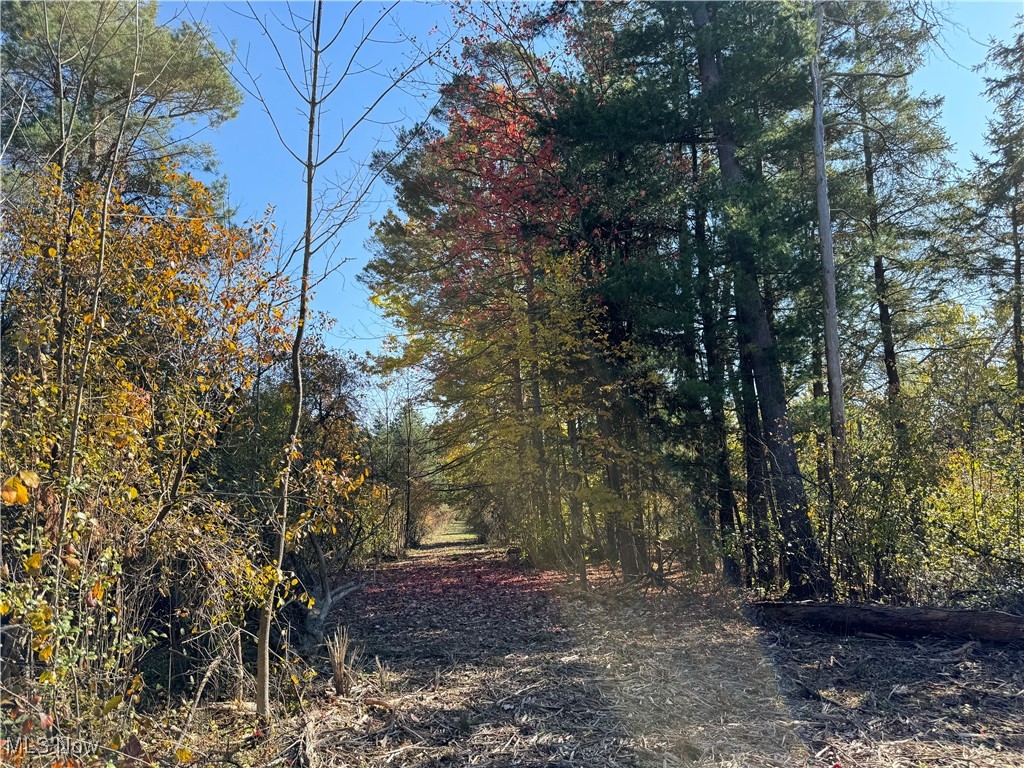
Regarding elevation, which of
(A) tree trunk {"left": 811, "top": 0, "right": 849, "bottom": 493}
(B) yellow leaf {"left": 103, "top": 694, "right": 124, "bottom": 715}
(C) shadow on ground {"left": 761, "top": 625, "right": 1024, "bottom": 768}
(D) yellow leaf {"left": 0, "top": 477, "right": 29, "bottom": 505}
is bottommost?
(C) shadow on ground {"left": 761, "top": 625, "right": 1024, "bottom": 768}

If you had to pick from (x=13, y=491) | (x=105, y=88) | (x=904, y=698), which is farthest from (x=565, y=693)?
(x=105, y=88)

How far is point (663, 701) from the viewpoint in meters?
4.57

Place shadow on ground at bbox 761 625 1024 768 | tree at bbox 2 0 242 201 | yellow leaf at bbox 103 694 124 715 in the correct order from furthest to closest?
1. tree at bbox 2 0 242 201
2. shadow on ground at bbox 761 625 1024 768
3. yellow leaf at bbox 103 694 124 715

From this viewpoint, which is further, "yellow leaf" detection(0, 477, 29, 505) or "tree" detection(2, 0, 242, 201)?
"tree" detection(2, 0, 242, 201)

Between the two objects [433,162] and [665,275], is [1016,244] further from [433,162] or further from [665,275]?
[433,162]

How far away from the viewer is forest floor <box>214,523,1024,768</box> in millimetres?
3721

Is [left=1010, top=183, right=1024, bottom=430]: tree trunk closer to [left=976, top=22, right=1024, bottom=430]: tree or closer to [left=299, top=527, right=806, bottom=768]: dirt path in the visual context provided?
[left=976, top=22, right=1024, bottom=430]: tree

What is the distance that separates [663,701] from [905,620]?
9.35 ft

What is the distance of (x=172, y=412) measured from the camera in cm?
411

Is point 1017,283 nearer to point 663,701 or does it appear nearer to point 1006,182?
point 1006,182

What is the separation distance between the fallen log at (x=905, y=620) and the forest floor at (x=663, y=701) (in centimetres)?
15

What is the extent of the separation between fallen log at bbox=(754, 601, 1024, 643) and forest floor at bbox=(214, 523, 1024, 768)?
0.15 m

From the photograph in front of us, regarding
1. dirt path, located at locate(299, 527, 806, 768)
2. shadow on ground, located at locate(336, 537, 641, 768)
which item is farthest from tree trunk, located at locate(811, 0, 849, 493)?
shadow on ground, located at locate(336, 537, 641, 768)

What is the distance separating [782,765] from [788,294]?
7.57 metres
